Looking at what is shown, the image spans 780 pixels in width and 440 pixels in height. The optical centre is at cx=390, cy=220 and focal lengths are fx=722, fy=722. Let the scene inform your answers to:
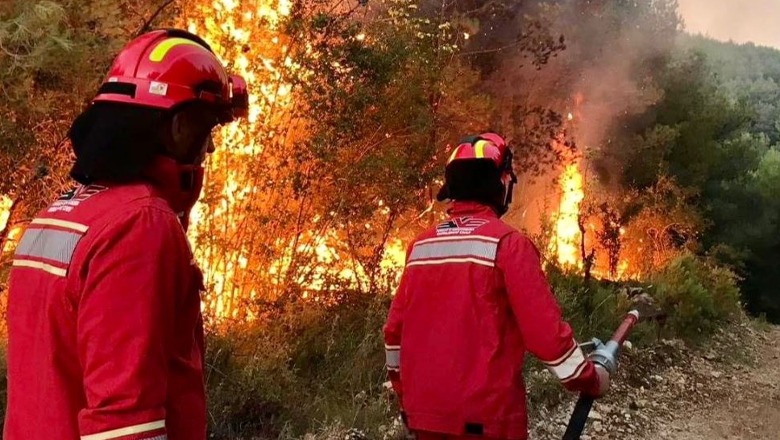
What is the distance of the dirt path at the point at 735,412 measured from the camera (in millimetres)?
7184

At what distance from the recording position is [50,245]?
158 cm

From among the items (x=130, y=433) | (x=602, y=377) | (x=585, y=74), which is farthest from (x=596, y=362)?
(x=585, y=74)

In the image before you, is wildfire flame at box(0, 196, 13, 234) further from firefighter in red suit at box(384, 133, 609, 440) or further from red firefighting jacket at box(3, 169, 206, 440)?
red firefighting jacket at box(3, 169, 206, 440)

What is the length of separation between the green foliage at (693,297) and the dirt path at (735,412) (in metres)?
0.95

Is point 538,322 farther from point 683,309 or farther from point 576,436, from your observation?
point 683,309

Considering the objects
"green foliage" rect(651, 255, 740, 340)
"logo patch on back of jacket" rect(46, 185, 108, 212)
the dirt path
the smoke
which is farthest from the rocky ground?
"logo patch on back of jacket" rect(46, 185, 108, 212)

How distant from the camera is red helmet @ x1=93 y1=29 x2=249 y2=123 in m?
1.66

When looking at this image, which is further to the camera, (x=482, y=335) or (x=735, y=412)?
(x=735, y=412)

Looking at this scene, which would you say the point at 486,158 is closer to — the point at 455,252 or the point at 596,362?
the point at 455,252

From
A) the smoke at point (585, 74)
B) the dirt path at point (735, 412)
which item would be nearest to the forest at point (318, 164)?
the smoke at point (585, 74)

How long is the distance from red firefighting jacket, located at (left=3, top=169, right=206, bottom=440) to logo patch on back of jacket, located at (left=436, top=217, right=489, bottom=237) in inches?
54.4

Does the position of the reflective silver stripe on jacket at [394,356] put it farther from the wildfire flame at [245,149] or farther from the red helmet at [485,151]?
the wildfire flame at [245,149]

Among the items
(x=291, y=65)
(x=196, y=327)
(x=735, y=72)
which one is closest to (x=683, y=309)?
(x=291, y=65)

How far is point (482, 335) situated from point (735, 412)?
6511 mm
